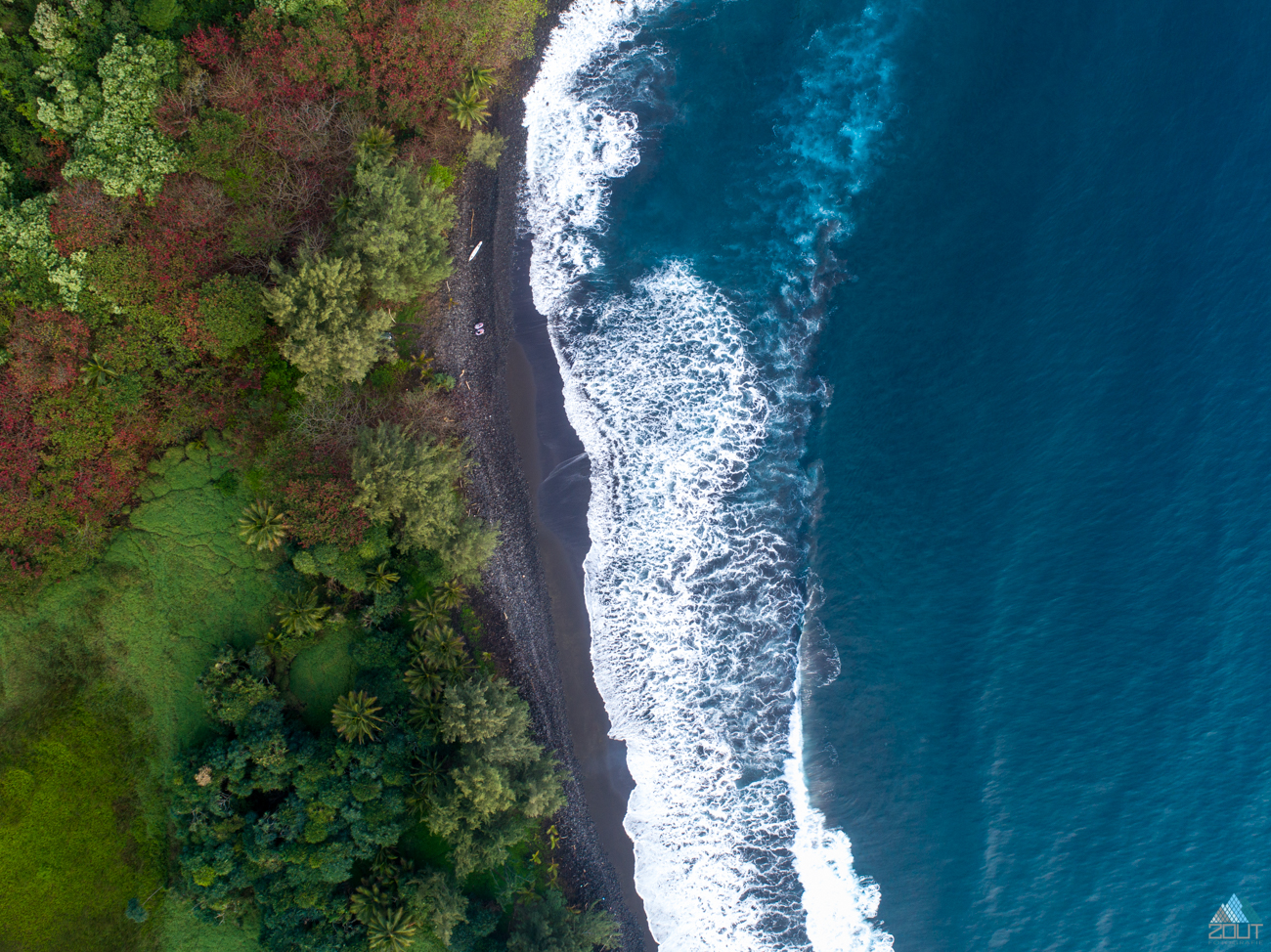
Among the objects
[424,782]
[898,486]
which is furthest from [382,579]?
[898,486]

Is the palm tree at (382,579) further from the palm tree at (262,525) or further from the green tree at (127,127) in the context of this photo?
the green tree at (127,127)

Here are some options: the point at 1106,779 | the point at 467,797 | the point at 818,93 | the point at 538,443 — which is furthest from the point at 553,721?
the point at 818,93

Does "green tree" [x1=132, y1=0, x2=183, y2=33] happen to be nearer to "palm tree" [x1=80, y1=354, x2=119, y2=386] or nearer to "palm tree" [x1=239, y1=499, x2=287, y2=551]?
"palm tree" [x1=80, y1=354, x2=119, y2=386]

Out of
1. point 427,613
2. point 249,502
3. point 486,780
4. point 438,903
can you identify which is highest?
point 249,502

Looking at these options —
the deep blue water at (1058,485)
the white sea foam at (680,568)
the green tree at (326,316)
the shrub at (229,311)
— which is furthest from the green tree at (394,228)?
the deep blue water at (1058,485)

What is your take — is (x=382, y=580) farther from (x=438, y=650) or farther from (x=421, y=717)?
(x=421, y=717)

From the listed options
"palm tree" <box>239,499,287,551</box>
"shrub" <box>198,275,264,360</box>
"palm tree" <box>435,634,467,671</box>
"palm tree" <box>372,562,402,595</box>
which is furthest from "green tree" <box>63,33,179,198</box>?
"palm tree" <box>435,634,467,671</box>

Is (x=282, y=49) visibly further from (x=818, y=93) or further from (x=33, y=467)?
(x=818, y=93)
